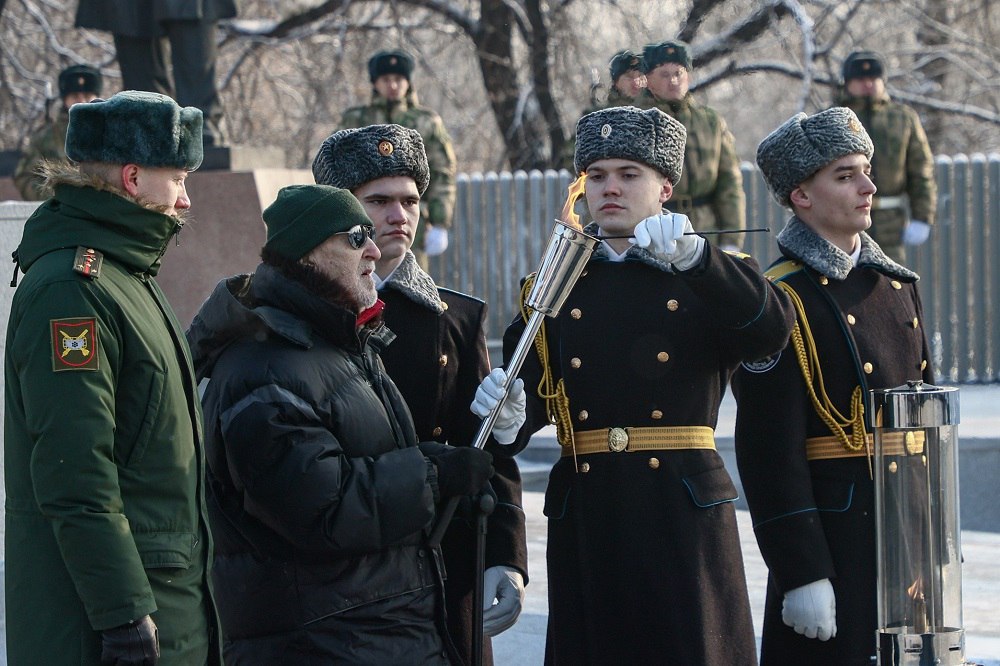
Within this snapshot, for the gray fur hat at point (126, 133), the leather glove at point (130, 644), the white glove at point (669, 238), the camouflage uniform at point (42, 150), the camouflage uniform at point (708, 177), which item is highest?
the camouflage uniform at point (42, 150)

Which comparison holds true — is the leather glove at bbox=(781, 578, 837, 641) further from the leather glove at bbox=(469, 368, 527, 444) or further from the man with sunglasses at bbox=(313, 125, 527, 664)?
the leather glove at bbox=(469, 368, 527, 444)

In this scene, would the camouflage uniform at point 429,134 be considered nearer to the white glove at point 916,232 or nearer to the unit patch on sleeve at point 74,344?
the white glove at point 916,232

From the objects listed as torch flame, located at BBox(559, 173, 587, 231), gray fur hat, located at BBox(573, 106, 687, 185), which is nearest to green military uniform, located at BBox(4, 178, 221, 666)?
torch flame, located at BBox(559, 173, 587, 231)

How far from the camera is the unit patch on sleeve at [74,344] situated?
308 centimetres

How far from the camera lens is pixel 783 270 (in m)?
4.24

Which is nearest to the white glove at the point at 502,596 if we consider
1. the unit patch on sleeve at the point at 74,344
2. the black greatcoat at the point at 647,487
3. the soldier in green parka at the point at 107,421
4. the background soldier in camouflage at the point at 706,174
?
the black greatcoat at the point at 647,487

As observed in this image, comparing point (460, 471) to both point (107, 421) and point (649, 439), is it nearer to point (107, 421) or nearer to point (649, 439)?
point (649, 439)

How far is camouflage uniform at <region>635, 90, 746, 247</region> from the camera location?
9203mm

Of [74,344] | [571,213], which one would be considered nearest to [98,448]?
[74,344]

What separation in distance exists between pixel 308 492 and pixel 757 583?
3.19 m

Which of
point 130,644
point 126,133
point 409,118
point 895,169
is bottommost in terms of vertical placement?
point 130,644

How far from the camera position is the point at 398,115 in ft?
35.7

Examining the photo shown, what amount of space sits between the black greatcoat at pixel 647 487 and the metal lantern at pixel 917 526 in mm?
377

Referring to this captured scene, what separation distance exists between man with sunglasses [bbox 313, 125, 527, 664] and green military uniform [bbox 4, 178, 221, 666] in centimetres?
84
